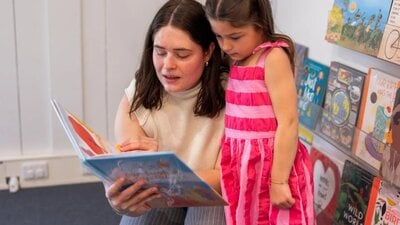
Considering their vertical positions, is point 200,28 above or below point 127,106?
above

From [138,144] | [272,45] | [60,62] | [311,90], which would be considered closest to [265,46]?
[272,45]

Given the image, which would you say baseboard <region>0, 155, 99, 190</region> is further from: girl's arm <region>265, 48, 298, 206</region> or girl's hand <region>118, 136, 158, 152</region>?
girl's arm <region>265, 48, 298, 206</region>

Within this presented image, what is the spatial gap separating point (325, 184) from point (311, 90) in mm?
348

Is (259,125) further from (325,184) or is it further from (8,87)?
(8,87)

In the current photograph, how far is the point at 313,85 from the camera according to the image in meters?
1.88

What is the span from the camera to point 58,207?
234 cm

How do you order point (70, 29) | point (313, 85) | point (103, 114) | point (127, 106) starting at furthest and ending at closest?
point (103, 114) < point (70, 29) < point (313, 85) < point (127, 106)

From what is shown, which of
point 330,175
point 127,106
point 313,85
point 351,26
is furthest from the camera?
point 313,85

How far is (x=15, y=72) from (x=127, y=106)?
4.16ft

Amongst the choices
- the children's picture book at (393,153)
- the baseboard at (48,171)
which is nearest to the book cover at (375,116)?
the children's picture book at (393,153)

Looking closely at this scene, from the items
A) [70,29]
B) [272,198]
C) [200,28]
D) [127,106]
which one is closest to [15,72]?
[70,29]

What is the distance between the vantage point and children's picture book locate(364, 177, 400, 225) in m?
1.38

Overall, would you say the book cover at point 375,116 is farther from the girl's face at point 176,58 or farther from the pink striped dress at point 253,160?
the girl's face at point 176,58

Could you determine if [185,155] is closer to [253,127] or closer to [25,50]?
[253,127]
